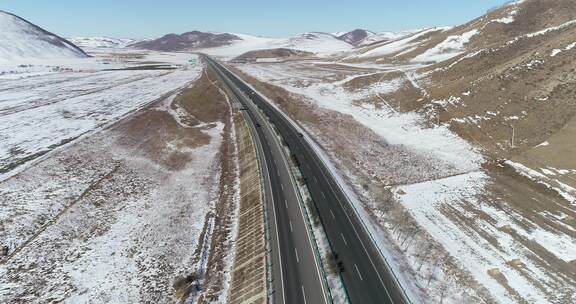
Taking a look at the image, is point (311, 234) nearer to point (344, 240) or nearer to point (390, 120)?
point (344, 240)

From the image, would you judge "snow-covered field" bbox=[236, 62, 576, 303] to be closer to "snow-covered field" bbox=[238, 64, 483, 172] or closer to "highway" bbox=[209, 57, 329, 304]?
"snow-covered field" bbox=[238, 64, 483, 172]

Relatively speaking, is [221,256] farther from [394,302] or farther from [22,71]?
[22,71]

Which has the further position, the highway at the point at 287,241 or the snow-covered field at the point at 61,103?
the snow-covered field at the point at 61,103

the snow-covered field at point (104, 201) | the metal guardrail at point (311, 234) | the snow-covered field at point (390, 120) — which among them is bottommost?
the snow-covered field at point (104, 201)

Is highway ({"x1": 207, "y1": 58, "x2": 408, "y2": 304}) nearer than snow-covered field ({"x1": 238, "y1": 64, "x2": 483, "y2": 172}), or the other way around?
highway ({"x1": 207, "y1": 58, "x2": 408, "y2": 304})

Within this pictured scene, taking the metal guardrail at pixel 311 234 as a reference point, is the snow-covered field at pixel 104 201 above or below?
below

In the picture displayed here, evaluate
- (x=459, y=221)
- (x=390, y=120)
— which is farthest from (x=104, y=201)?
(x=390, y=120)

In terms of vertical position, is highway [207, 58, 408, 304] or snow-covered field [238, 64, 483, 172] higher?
snow-covered field [238, 64, 483, 172]

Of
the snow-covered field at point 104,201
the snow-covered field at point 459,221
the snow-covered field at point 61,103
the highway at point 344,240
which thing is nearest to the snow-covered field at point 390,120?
the snow-covered field at point 459,221

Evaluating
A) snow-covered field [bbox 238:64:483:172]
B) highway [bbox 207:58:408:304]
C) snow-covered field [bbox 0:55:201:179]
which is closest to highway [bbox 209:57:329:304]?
highway [bbox 207:58:408:304]

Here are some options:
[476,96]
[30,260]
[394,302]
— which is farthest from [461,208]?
[30,260]

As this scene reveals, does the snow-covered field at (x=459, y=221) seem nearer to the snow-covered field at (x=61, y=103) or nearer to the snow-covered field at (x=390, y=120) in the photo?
the snow-covered field at (x=390, y=120)
